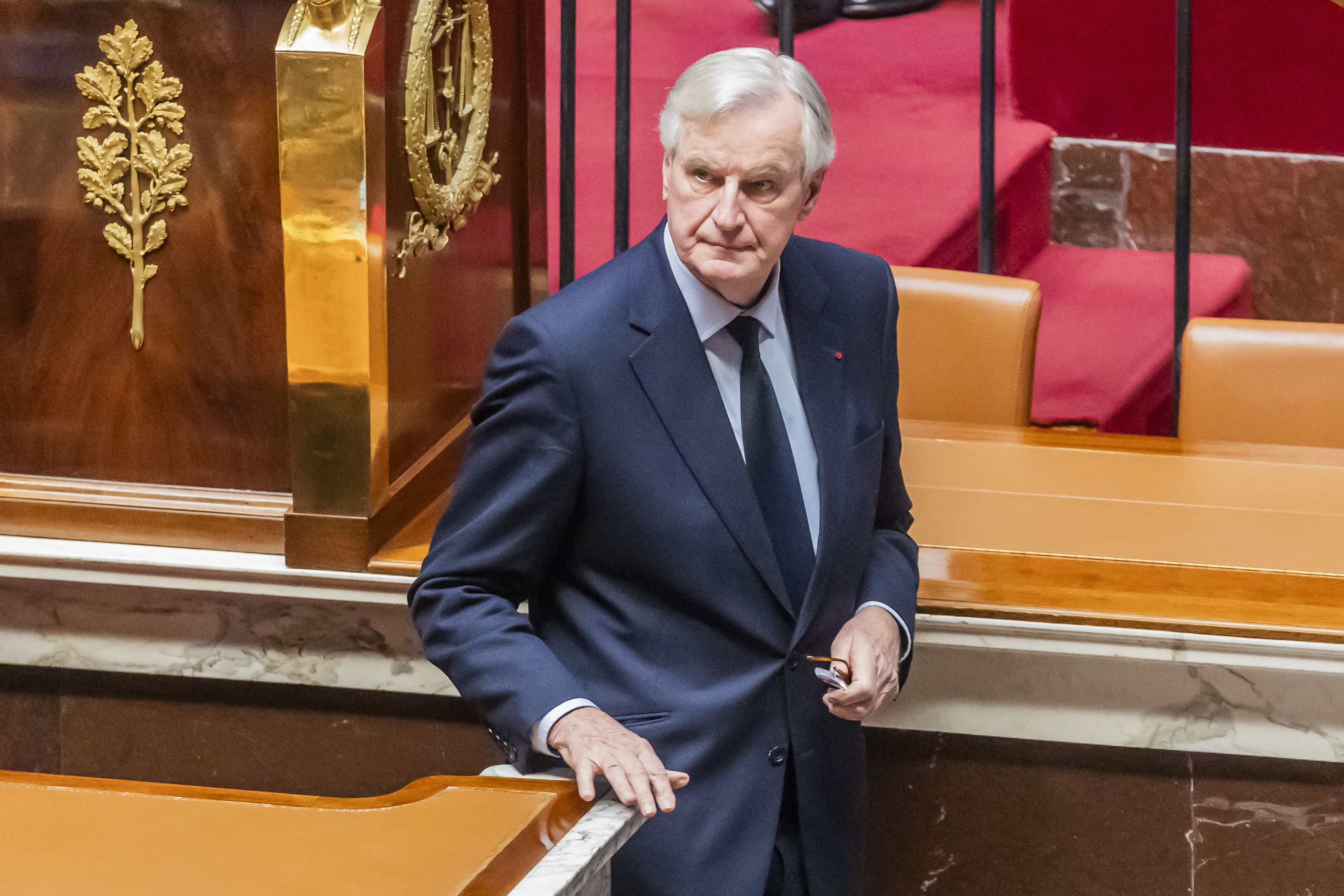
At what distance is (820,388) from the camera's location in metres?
1.42

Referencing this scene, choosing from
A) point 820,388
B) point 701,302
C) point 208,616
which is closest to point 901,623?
point 820,388

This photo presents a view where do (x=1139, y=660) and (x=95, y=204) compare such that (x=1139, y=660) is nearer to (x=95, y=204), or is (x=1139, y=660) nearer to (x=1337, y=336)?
(x=1337, y=336)

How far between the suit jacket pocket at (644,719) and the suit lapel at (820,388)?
0.15 m

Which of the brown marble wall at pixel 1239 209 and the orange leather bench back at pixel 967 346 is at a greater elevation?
the brown marble wall at pixel 1239 209

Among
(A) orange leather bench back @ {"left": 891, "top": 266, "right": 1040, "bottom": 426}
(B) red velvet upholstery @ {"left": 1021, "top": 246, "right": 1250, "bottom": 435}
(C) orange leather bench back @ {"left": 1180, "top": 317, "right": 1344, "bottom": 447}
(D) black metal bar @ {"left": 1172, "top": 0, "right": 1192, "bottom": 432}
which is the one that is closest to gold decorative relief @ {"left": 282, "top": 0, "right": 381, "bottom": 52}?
(A) orange leather bench back @ {"left": 891, "top": 266, "right": 1040, "bottom": 426}

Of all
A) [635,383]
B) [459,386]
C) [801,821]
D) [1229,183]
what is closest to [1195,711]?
[801,821]

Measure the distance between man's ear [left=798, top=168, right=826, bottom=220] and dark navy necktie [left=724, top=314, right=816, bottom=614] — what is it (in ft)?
0.37

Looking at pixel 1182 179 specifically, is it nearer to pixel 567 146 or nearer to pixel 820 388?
pixel 567 146

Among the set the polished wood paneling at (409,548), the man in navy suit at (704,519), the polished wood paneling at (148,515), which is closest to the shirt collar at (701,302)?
the man in navy suit at (704,519)

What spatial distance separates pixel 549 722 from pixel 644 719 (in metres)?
0.17

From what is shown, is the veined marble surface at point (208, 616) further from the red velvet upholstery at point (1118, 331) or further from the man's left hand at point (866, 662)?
the red velvet upholstery at point (1118, 331)

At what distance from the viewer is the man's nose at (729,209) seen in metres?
1.27

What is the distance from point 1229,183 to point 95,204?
314 cm

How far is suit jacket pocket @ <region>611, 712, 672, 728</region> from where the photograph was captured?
139 centimetres
